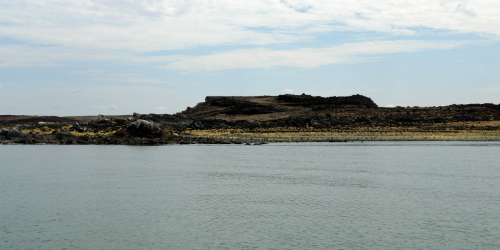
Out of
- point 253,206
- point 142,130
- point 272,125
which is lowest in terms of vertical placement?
point 253,206

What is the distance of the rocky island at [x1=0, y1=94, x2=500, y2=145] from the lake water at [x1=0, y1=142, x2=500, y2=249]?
121 feet

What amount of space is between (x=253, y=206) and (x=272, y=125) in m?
91.9

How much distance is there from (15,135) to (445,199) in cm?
7480

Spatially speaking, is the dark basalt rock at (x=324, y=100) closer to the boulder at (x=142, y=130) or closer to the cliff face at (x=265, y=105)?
the cliff face at (x=265, y=105)

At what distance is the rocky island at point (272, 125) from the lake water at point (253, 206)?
36.8m

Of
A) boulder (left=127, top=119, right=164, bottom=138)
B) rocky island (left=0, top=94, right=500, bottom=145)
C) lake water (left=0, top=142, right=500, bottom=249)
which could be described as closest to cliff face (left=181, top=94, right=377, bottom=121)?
rocky island (left=0, top=94, right=500, bottom=145)

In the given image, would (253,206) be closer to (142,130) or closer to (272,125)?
(142,130)

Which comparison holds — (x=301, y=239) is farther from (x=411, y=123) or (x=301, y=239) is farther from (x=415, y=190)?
(x=411, y=123)

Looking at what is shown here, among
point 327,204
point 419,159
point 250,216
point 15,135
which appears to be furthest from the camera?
point 15,135

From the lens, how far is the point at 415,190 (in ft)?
89.1

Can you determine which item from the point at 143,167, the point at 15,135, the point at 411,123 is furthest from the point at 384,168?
the point at 411,123

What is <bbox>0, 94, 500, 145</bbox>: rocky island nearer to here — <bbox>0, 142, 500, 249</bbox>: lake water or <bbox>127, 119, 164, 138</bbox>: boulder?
<bbox>127, 119, 164, 138</bbox>: boulder

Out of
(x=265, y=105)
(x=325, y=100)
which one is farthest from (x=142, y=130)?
(x=325, y=100)

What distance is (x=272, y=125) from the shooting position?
114 metres
